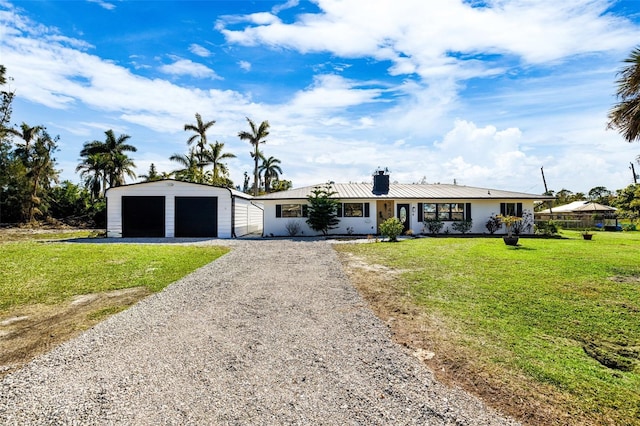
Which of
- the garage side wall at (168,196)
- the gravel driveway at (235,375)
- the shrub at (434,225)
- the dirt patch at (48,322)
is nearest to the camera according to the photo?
the gravel driveway at (235,375)

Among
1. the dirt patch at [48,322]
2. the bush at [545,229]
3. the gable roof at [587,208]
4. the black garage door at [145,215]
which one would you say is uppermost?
the gable roof at [587,208]

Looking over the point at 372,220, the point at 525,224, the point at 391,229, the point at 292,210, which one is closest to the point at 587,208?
the point at 525,224

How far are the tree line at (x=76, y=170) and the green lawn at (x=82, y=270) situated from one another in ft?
61.6

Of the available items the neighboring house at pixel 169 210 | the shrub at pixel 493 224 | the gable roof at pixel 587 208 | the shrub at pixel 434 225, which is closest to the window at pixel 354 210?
the shrub at pixel 434 225

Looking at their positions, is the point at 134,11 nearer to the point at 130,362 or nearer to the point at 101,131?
the point at 130,362

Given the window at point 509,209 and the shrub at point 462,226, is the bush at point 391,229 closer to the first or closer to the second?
the shrub at point 462,226

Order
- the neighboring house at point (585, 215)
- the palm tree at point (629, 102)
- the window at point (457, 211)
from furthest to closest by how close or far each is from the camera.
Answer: the neighboring house at point (585, 215), the window at point (457, 211), the palm tree at point (629, 102)

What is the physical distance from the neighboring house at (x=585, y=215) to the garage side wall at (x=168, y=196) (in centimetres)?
2633

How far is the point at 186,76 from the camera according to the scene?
14.4 m

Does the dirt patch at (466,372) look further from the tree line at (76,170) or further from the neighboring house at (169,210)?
the tree line at (76,170)

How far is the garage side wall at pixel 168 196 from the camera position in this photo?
771 inches

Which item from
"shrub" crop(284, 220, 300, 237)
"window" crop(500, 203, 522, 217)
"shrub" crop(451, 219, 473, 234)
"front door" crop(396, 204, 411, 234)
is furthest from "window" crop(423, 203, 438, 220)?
"shrub" crop(284, 220, 300, 237)

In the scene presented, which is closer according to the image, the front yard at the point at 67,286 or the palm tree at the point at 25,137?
the front yard at the point at 67,286

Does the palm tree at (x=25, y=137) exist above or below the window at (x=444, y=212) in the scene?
above
